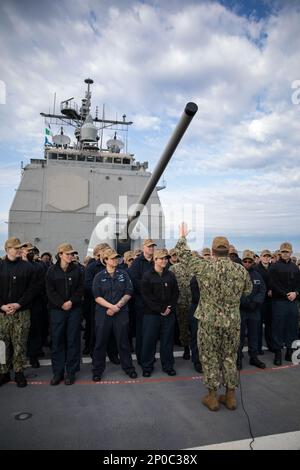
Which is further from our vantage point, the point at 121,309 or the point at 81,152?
the point at 81,152

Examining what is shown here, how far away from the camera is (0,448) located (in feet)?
7.65

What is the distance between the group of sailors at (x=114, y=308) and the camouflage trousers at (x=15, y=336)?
0.01 metres

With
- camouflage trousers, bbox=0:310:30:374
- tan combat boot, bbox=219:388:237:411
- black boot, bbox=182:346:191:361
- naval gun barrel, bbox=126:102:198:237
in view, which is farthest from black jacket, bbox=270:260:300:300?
camouflage trousers, bbox=0:310:30:374

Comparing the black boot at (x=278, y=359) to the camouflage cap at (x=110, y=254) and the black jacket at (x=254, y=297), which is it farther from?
the camouflage cap at (x=110, y=254)

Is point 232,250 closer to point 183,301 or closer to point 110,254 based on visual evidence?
point 183,301

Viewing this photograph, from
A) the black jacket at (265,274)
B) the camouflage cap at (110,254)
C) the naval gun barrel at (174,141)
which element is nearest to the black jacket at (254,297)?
the black jacket at (265,274)

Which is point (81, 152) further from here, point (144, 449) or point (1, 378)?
point (144, 449)

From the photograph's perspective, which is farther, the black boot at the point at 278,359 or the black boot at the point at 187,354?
the black boot at the point at 187,354

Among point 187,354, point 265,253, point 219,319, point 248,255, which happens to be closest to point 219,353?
point 219,319

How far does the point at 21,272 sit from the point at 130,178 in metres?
8.86

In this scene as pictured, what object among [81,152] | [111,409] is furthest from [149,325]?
[81,152]

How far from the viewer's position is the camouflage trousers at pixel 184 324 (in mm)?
4789

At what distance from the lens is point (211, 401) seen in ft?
9.95

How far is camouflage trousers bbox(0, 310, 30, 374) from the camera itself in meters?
3.63
